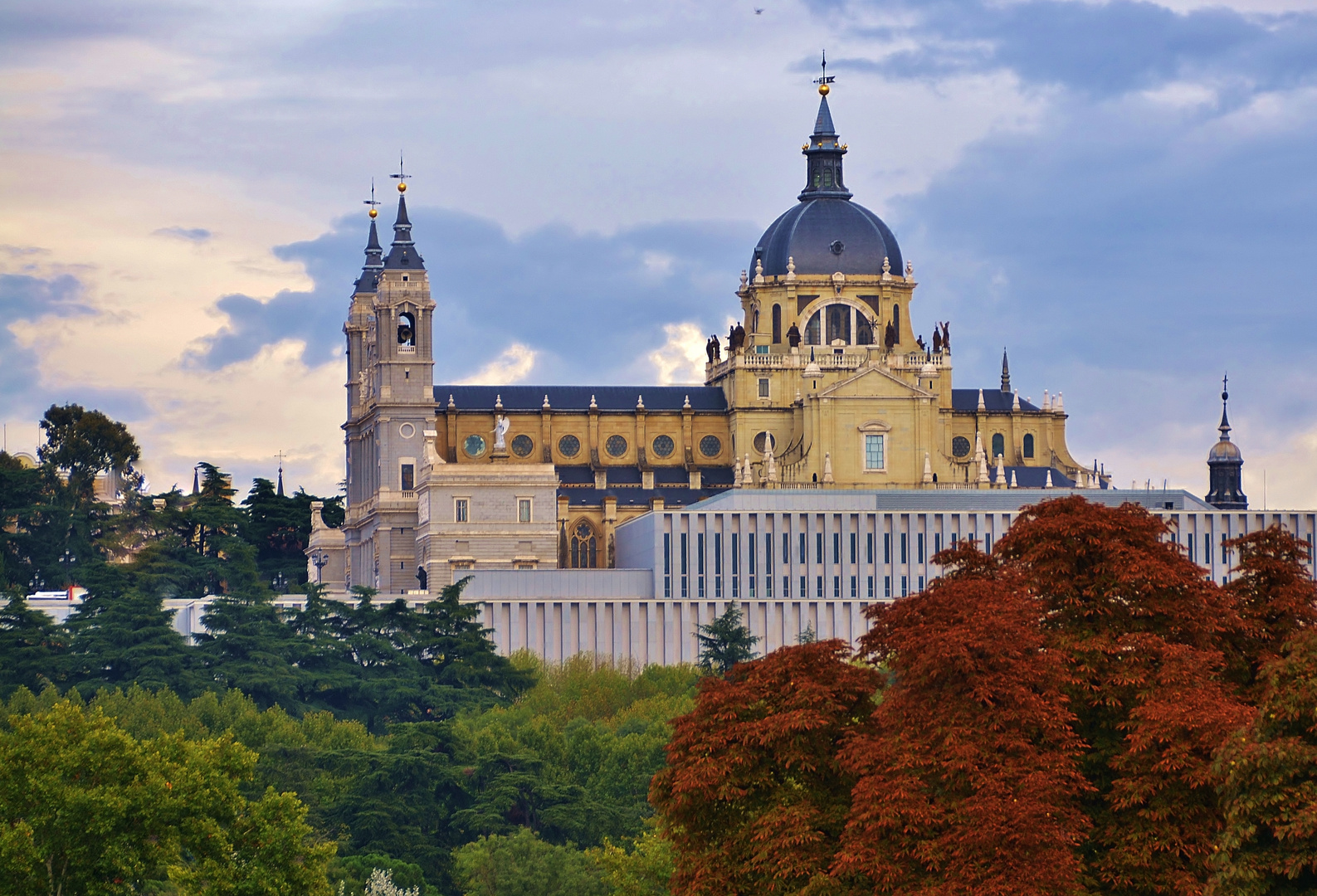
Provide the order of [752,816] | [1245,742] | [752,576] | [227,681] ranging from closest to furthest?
[1245,742] → [752,816] → [227,681] → [752,576]

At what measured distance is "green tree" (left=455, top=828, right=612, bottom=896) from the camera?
A: 9623 centimetres

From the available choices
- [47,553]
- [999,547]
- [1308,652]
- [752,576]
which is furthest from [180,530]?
[1308,652]

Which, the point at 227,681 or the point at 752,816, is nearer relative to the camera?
the point at 752,816

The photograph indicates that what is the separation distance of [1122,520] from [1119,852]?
924 centimetres

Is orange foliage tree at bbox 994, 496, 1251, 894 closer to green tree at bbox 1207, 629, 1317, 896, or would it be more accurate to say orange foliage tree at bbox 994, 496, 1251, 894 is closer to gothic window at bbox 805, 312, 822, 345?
green tree at bbox 1207, 629, 1317, 896

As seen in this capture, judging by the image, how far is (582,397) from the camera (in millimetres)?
191000

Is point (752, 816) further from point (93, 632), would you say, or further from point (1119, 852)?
→ point (93, 632)

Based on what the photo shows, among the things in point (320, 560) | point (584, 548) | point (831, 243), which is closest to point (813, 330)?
point (831, 243)

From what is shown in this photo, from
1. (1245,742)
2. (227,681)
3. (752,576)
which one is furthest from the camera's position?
(752,576)

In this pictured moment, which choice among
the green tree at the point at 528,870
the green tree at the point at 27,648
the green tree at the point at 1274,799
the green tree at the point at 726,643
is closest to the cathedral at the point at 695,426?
the green tree at the point at 726,643

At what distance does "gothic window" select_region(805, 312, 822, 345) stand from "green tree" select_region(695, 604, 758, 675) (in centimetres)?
3640

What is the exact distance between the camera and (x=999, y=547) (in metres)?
67.9

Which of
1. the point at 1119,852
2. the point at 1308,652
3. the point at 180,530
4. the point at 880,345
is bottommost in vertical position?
the point at 1119,852

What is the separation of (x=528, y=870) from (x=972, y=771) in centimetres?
3992
